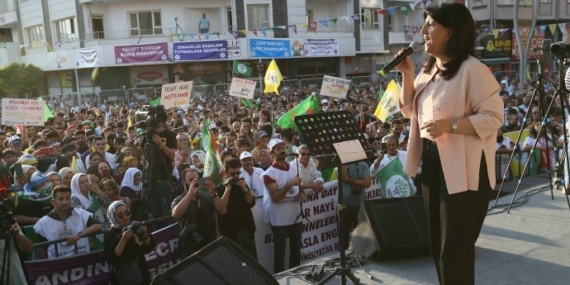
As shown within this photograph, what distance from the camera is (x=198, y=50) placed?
97.6 feet

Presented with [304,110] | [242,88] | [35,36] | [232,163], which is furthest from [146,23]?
[232,163]

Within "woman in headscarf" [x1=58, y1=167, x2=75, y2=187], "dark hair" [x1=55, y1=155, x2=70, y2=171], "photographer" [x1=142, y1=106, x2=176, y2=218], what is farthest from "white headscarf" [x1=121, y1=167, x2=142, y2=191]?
"dark hair" [x1=55, y1=155, x2=70, y2=171]

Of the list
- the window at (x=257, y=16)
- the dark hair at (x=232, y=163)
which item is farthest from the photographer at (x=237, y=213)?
the window at (x=257, y=16)

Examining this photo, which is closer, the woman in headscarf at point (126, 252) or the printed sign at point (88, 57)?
the woman in headscarf at point (126, 252)

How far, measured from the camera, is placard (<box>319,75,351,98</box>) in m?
14.1

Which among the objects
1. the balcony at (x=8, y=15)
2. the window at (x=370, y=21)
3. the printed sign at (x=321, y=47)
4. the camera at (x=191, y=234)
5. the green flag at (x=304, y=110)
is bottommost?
the camera at (x=191, y=234)

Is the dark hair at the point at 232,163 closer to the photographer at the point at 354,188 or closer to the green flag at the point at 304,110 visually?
the photographer at the point at 354,188

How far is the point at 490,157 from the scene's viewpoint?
2.64 m

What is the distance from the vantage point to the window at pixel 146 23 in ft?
104

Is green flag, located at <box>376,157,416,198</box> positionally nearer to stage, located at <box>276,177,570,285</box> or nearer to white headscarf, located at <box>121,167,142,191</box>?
stage, located at <box>276,177,570,285</box>

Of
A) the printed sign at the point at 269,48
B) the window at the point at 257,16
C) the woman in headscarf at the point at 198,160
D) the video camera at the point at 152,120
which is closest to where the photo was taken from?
the video camera at the point at 152,120

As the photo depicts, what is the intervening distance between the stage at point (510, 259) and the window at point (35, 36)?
1419 inches

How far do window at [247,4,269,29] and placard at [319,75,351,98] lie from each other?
18.8 metres

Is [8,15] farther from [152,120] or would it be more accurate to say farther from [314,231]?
[314,231]
